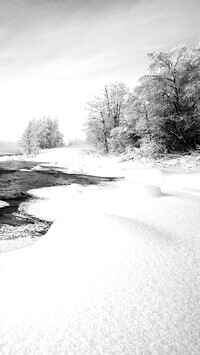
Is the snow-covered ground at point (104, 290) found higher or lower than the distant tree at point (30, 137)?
lower

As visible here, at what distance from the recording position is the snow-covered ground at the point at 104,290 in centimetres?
129

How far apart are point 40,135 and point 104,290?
47.2 meters

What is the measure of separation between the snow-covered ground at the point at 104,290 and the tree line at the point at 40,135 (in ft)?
Answer: 134

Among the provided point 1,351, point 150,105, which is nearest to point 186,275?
point 1,351

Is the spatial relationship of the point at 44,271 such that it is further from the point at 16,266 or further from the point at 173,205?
the point at 173,205

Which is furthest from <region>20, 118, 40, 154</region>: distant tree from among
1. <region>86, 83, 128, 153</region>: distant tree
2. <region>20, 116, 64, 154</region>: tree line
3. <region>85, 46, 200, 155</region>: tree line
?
<region>85, 46, 200, 155</region>: tree line

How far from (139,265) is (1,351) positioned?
49.9 inches

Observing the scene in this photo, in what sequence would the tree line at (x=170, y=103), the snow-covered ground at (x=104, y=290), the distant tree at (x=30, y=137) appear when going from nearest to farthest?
the snow-covered ground at (x=104, y=290)
the tree line at (x=170, y=103)
the distant tree at (x=30, y=137)

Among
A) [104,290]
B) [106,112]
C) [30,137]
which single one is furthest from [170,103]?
[30,137]

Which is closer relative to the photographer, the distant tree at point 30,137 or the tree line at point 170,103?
the tree line at point 170,103

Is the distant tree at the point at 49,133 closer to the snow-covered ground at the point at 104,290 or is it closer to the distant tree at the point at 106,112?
the distant tree at the point at 106,112

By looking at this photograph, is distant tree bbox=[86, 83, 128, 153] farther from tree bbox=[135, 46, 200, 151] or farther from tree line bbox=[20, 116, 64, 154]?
tree line bbox=[20, 116, 64, 154]

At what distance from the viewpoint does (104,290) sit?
1.72 metres

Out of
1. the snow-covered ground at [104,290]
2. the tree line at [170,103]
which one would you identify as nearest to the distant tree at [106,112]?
the tree line at [170,103]
